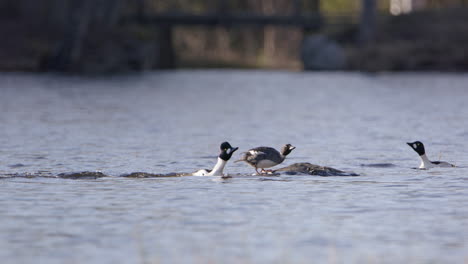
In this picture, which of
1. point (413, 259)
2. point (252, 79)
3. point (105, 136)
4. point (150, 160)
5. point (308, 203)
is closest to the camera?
point (413, 259)

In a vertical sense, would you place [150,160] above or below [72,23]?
below

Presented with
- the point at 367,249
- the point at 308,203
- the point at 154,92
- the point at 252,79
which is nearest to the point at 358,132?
the point at 308,203

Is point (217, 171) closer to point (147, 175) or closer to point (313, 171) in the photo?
point (147, 175)

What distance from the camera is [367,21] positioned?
8075cm

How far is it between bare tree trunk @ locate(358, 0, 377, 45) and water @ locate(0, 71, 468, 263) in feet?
127

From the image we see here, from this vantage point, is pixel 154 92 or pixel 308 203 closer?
pixel 308 203

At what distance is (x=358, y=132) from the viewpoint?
101 feet

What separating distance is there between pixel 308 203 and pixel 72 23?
61.4m

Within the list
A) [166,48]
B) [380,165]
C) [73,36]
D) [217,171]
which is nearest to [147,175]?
[217,171]

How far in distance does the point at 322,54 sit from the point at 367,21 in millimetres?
4671

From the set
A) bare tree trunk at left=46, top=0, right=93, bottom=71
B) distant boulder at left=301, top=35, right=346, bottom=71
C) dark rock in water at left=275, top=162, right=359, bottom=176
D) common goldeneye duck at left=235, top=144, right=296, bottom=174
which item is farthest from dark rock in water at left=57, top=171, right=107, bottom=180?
distant boulder at left=301, top=35, right=346, bottom=71

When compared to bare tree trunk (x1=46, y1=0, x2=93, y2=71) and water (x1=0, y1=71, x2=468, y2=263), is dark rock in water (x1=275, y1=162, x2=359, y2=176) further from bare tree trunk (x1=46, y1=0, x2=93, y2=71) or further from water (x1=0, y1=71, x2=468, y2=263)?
bare tree trunk (x1=46, y1=0, x2=93, y2=71)

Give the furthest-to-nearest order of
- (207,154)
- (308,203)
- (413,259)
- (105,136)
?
1. (105,136)
2. (207,154)
3. (308,203)
4. (413,259)

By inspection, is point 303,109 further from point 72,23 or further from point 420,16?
point 420,16
